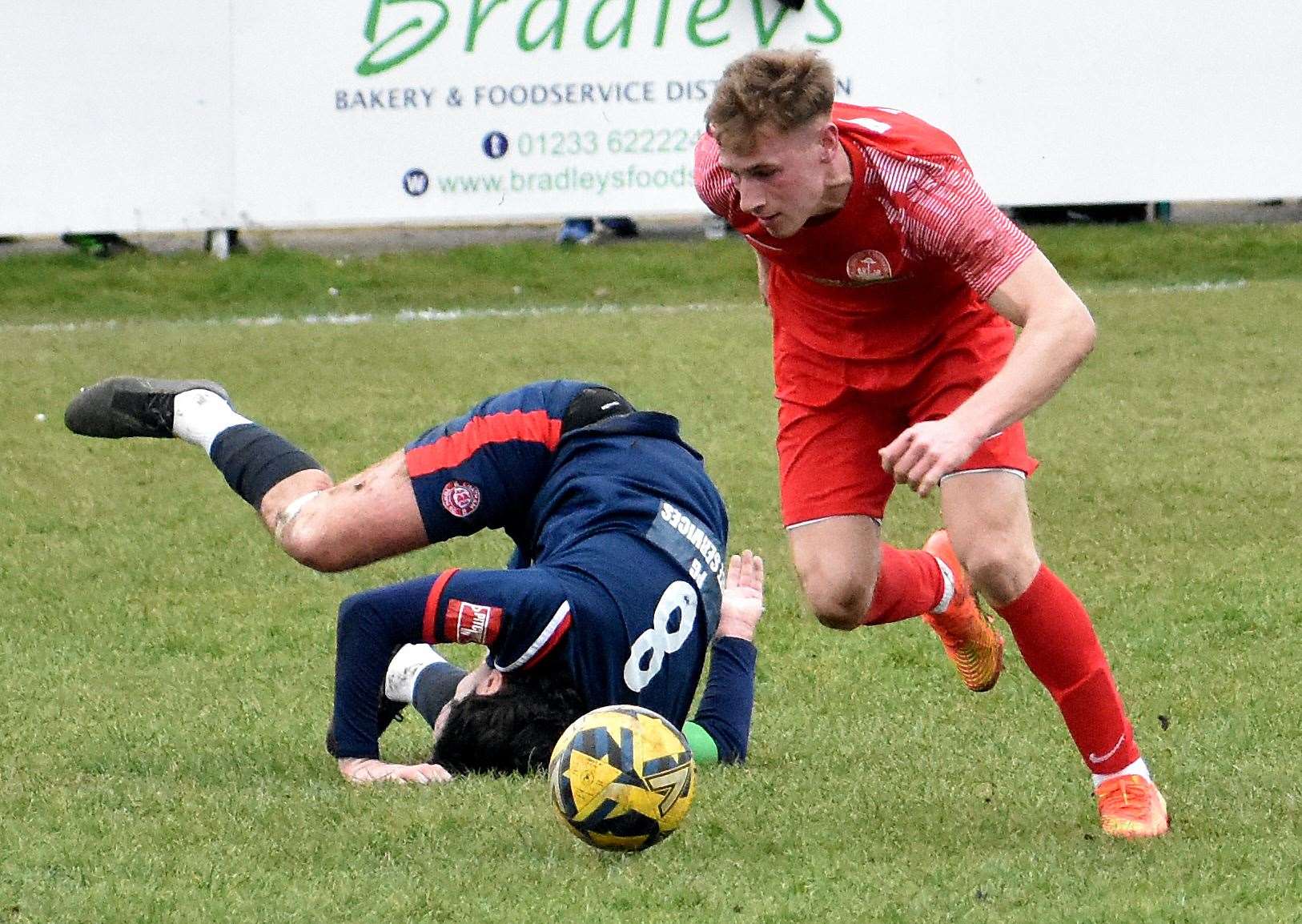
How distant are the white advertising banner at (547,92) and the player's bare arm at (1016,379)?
399 inches

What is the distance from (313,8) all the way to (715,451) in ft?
20.3

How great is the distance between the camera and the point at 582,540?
5285 mm

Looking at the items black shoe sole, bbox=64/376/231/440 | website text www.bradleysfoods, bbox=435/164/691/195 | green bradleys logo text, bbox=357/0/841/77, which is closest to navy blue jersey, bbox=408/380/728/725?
black shoe sole, bbox=64/376/231/440

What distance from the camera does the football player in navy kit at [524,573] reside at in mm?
5004

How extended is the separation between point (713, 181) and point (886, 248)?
0.52 metres

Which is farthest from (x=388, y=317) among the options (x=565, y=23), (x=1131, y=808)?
(x=1131, y=808)

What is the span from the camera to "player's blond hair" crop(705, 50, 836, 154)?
4.46 metres

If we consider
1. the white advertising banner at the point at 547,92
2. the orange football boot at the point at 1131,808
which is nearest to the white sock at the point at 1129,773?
the orange football boot at the point at 1131,808

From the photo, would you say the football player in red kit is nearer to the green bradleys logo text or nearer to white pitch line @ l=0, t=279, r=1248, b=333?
white pitch line @ l=0, t=279, r=1248, b=333

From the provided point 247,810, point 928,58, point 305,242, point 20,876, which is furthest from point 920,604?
point 305,242

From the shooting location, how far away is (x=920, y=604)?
5891 millimetres

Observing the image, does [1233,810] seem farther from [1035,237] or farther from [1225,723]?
[1035,237]

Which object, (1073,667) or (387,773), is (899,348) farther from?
(387,773)

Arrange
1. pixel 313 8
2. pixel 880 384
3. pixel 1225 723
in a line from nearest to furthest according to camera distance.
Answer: pixel 880 384 < pixel 1225 723 < pixel 313 8
